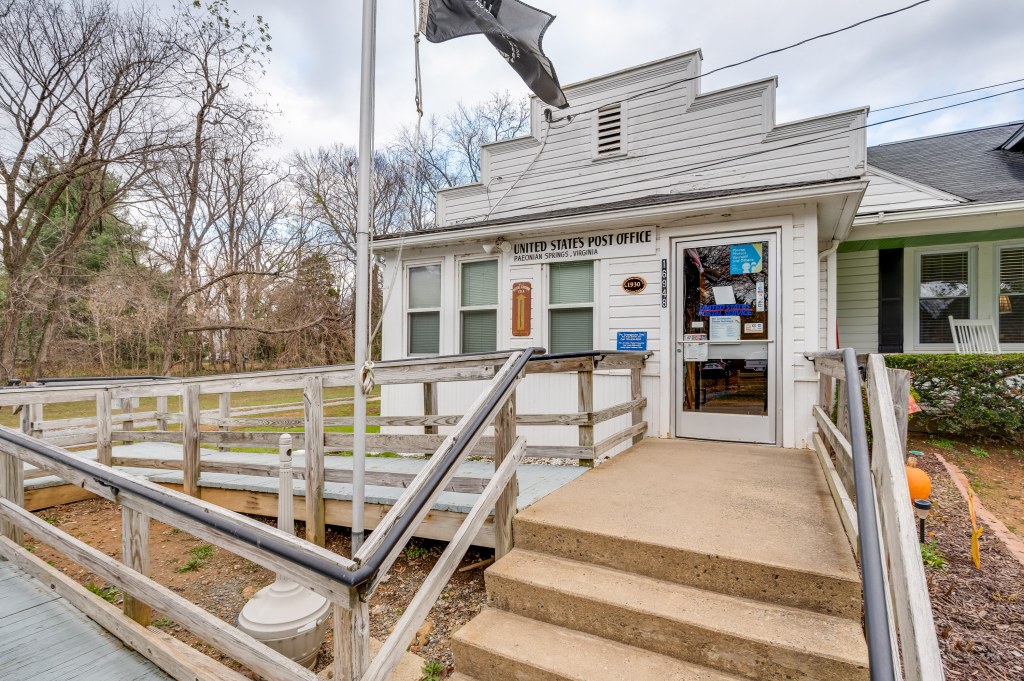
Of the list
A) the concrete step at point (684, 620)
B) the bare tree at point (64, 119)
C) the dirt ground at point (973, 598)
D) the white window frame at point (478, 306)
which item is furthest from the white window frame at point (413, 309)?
the bare tree at point (64, 119)

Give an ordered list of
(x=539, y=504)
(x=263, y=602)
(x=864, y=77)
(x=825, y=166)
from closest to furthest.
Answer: (x=263, y=602) → (x=539, y=504) → (x=825, y=166) → (x=864, y=77)

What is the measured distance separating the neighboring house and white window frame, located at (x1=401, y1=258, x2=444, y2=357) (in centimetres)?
576

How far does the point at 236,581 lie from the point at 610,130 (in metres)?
7.53

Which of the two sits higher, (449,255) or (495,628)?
(449,255)

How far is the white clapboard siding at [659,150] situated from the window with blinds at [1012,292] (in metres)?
2.84

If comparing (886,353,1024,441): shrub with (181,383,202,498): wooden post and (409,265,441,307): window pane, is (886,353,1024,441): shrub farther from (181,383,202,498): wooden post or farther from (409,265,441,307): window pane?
(181,383,202,498): wooden post

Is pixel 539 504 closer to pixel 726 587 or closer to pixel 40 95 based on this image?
pixel 726 587

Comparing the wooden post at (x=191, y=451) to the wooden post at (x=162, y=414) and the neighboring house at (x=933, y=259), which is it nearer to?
the wooden post at (x=162, y=414)

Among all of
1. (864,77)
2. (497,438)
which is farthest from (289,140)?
(497,438)

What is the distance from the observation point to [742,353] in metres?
5.06

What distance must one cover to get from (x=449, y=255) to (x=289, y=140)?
1852 centimetres

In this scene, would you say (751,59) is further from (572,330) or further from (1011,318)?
(1011,318)

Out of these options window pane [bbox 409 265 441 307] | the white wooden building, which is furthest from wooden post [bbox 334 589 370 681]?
window pane [bbox 409 265 441 307]

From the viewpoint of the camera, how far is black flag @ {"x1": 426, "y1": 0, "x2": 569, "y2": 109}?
10.2ft
